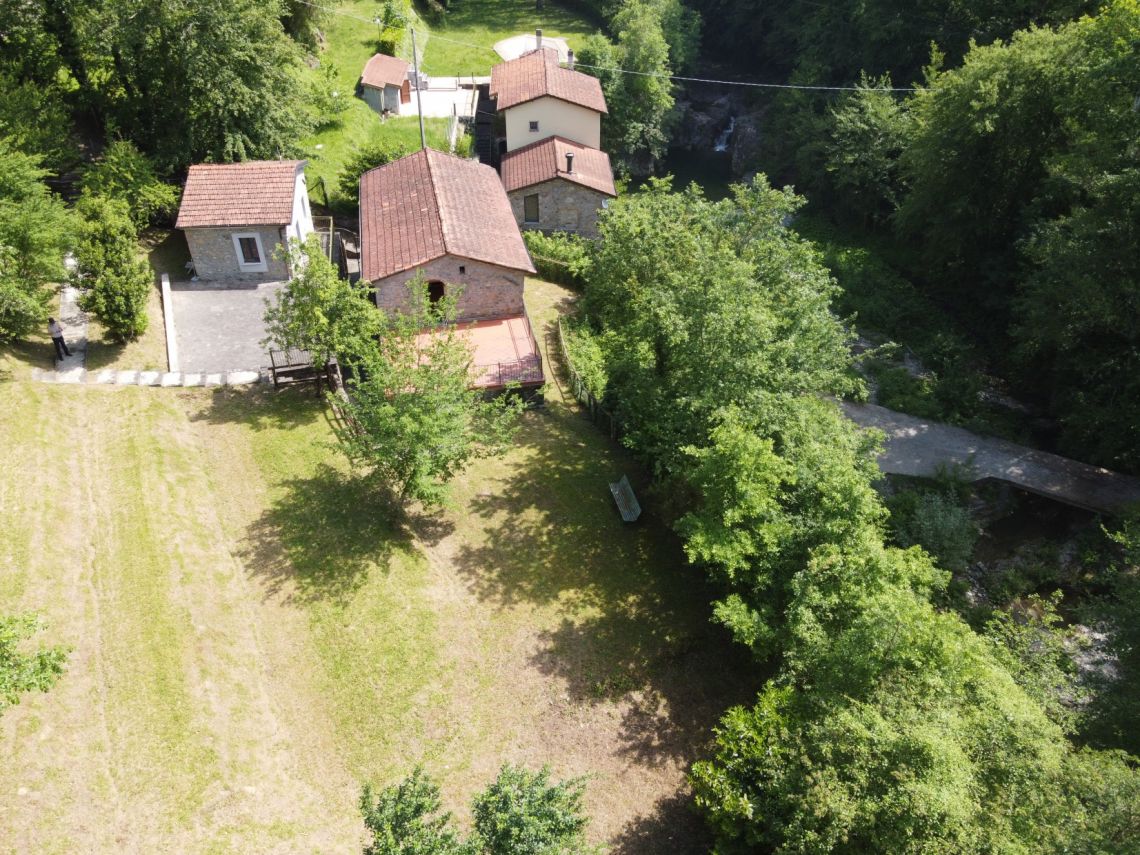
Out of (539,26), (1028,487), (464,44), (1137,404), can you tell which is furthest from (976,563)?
(539,26)

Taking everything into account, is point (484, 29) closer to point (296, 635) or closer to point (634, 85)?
point (634, 85)

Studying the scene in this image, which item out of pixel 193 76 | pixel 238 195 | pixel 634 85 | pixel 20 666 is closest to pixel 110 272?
pixel 238 195

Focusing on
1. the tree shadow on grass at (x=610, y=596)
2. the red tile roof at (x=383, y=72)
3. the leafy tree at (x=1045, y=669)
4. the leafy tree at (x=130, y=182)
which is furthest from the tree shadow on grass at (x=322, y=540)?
the red tile roof at (x=383, y=72)

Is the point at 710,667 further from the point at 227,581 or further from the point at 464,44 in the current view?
the point at 464,44

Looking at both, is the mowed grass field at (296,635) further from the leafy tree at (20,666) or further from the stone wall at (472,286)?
the stone wall at (472,286)

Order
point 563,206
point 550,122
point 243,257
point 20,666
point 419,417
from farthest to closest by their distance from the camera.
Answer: point 550,122
point 563,206
point 243,257
point 419,417
point 20,666

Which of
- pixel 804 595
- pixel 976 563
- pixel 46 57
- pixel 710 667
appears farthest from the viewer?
pixel 46 57

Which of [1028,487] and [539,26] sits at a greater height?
[539,26]
